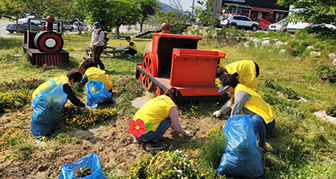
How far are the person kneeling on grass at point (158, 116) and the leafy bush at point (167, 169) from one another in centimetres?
63

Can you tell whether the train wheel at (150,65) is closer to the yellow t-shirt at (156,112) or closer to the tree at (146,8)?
the yellow t-shirt at (156,112)

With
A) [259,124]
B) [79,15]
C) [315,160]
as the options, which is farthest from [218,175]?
[79,15]

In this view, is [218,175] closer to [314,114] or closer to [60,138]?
[60,138]

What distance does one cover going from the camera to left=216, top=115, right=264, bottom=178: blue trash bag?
9.95ft

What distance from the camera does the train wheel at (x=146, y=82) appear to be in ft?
20.9

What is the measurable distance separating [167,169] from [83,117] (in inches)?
95.9

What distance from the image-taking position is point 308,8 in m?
7.15

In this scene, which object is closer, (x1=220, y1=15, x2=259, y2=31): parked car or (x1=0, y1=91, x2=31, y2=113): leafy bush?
(x1=0, y1=91, x2=31, y2=113): leafy bush

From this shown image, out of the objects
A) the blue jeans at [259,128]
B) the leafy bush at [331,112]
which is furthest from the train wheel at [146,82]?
the leafy bush at [331,112]

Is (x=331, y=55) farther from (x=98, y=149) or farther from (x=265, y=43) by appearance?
(x=98, y=149)

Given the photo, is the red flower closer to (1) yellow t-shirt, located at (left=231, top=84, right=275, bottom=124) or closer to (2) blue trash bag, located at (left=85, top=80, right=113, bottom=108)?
(1) yellow t-shirt, located at (left=231, top=84, right=275, bottom=124)

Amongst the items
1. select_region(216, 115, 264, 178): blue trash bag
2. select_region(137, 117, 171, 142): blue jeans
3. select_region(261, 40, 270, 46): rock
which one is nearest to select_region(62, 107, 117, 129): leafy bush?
select_region(137, 117, 171, 142): blue jeans

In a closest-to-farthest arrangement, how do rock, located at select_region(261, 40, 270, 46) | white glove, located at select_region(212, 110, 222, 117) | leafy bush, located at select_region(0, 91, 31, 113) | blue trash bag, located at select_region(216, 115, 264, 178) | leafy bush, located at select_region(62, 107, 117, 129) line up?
1. blue trash bag, located at select_region(216, 115, 264, 178)
2. leafy bush, located at select_region(62, 107, 117, 129)
3. white glove, located at select_region(212, 110, 222, 117)
4. leafy bush, located at select_region(0, 91, 31, 113)
5. rock, located at select_region(261, 40, 270, 46)

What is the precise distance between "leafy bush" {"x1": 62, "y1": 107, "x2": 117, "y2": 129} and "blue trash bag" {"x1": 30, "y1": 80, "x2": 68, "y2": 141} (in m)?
0.35
